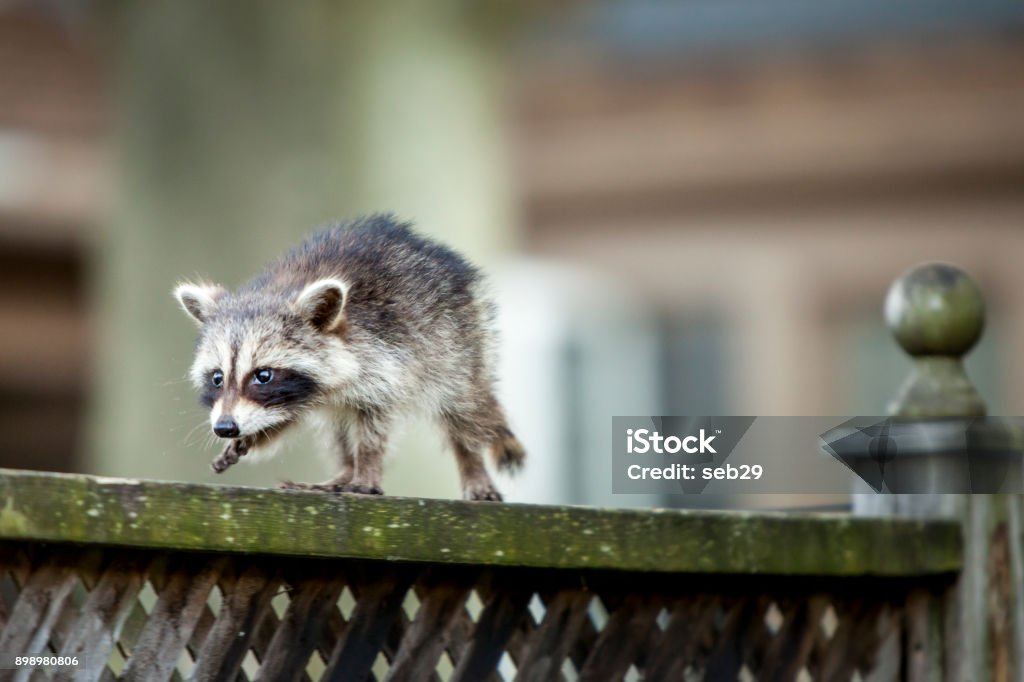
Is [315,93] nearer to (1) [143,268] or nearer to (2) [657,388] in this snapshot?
(1) [143,268]

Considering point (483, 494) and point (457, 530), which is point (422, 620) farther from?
point (483, 494)

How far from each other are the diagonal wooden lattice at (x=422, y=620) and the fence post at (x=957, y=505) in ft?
0.35

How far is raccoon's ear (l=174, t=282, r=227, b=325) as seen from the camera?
3.71 m

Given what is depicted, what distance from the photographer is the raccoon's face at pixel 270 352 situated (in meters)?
3.57

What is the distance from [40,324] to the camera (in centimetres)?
1324

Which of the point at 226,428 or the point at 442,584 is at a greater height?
the point at 226,428

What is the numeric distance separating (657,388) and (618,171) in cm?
184

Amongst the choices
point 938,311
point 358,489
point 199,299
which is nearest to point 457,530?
point 358,489

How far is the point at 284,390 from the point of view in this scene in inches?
143

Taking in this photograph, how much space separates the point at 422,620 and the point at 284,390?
908 millimetres

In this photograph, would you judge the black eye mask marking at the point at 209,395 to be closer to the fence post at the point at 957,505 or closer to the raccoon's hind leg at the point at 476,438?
the raccoon's hind leg at the point at 476,438

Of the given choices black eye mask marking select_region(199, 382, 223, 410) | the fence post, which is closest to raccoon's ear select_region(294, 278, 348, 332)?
black eye mask marking select_region(199, 382, 223, 410)

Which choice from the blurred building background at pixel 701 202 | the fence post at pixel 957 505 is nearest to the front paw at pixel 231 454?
the fence post at pixel 957 505

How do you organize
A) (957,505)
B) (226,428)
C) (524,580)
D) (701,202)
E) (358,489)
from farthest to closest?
(701,202)
(957,505)
(226,428)
(358,489)
(524,580)
